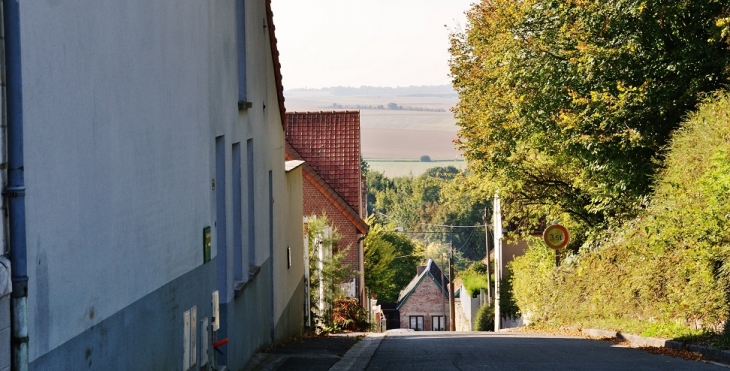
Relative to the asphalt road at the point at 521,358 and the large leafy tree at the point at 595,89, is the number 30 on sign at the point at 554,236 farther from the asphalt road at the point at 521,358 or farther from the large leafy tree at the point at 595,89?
the asphalt road at the point at 521,358

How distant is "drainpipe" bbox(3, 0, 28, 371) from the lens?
451 cm

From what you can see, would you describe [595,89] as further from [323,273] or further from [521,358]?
[521,358]

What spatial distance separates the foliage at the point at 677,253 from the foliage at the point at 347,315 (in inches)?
257

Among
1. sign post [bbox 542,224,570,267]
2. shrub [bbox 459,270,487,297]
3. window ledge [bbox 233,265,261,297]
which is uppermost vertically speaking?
window ledge [bbox 233,265,261,297]

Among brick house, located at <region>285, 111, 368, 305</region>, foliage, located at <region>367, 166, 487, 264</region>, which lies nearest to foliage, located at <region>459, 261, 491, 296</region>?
brick house, located at <region>285, 111, 368, 305</region>

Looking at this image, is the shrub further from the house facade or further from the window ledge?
the house facade

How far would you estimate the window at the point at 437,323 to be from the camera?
88375 millimetres

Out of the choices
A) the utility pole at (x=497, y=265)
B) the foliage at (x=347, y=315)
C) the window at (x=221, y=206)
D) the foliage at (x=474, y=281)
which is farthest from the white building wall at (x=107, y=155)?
the foliage at (x=474, y=281)

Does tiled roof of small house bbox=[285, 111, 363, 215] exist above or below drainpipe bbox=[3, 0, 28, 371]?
above

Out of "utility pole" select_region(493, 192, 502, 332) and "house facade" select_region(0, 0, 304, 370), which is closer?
"house facade" select_region(0, 0, 304, 370)

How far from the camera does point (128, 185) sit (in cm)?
663

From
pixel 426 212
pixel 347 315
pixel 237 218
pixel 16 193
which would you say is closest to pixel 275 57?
pixel 237 218

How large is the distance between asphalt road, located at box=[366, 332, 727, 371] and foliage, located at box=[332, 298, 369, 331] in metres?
9.88

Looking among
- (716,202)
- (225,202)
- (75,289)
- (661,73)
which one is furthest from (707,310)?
(75,289)
